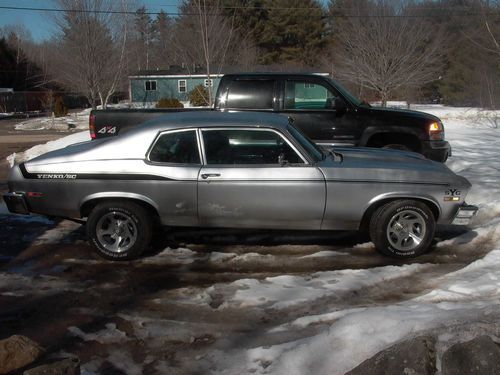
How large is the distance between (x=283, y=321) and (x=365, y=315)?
0.64 meters

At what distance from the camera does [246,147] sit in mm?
5625

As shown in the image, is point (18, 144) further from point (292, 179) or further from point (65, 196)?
point (292, 179)

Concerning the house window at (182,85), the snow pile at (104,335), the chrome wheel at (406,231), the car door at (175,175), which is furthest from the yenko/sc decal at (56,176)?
the house window at (182,85)

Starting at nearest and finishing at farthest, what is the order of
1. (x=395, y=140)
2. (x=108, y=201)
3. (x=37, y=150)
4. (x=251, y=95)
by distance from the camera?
(x=108, y=201)
(x=395, y=140)
(x=251, y=95)
(x=37, y=150)

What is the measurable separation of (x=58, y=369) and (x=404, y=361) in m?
1.98

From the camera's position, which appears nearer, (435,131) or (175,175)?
(175,175)

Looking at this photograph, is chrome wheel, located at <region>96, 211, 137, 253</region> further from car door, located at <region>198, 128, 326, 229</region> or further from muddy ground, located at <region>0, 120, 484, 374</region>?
car door, located at <region>198, 128, 326, 229</region>

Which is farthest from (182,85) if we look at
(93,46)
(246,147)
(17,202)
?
(246,147)

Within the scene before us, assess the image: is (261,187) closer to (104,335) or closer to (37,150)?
(104,335)

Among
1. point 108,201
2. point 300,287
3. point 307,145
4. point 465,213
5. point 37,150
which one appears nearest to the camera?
point 300,287

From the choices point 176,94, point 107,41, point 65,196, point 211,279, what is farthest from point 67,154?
point 176,94

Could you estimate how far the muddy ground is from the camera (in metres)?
3.79

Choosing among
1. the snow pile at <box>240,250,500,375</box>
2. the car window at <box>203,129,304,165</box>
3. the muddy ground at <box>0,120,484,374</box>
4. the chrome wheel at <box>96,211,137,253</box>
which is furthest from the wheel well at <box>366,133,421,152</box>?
the chrome wheel at <box>96,211,137,253</box>

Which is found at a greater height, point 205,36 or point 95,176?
point 205,36
